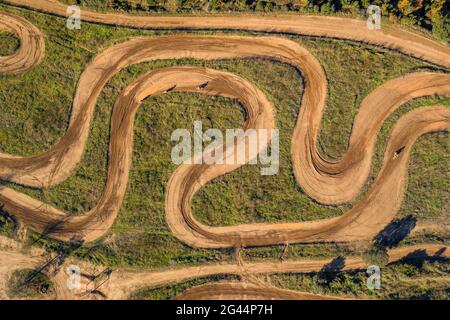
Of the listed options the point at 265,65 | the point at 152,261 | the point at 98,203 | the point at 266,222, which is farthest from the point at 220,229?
the point at 265,65

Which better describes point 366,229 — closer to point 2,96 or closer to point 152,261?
point 152,261

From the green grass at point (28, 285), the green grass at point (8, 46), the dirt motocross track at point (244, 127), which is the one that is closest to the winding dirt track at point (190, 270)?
the green grass at point (28, 285)

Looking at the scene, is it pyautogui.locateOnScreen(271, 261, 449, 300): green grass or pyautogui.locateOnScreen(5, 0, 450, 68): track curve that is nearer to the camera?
pyautogui.locateOnScreen(271, 261, 449, 300): green grass

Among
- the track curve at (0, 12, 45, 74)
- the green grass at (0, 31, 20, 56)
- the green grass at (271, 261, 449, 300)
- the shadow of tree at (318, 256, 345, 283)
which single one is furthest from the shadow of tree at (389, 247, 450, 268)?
the green grass at (0, 31, 20, 56)

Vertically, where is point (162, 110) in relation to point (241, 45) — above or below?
below

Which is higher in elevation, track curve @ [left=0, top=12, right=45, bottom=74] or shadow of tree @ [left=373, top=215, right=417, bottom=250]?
track curve @ [left=0, top=12, right=45, bottom=74]

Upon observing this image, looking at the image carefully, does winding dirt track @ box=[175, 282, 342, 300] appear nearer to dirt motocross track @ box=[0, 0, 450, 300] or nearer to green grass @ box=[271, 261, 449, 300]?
green grass @ box=[271, 261, 449, 300]

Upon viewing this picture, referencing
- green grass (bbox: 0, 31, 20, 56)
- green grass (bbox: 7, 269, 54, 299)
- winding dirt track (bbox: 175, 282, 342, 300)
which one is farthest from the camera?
green grass (bbox: 0, 31, 20, 56)

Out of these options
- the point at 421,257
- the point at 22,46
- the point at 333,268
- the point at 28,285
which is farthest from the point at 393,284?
the point at 22,46
